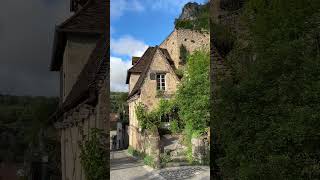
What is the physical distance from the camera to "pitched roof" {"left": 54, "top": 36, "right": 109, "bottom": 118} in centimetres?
308

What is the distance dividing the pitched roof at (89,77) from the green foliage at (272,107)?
141 centimetres

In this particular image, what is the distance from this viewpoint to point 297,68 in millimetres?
4316

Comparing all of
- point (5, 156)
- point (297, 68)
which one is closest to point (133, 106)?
point (5, 156)

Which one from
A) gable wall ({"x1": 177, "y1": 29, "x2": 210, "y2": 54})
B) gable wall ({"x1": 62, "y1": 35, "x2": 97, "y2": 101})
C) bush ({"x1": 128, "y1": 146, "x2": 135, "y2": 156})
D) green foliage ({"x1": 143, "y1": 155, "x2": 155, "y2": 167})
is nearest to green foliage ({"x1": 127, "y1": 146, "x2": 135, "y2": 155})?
Result: bush ({"x1": 128, "y1": 146, "x2": 135, "y2": 156})

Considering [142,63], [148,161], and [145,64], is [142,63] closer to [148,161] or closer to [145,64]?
[145,64]

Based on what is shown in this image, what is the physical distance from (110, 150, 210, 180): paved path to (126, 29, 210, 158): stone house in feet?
0.41

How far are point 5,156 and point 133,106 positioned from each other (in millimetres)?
1034

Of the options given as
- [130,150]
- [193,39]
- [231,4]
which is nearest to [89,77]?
[130,150]

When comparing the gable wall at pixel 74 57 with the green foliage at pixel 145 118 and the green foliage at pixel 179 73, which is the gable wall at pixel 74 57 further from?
the green foliage at pixel 179 73

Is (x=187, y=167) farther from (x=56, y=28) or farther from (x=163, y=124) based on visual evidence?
(x=56, y=28)

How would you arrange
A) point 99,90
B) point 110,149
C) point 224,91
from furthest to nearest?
point 224,91 → point 110,149 → point 99,90

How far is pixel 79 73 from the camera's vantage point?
3430 millimetres

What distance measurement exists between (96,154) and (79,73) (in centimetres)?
65

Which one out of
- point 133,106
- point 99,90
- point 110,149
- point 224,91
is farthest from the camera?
point 224,91
